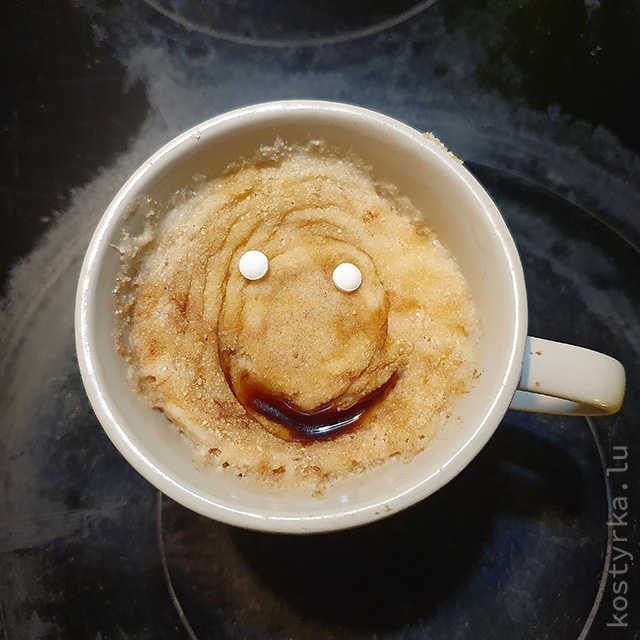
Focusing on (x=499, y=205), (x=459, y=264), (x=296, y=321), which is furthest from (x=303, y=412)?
(x=499, y=205)

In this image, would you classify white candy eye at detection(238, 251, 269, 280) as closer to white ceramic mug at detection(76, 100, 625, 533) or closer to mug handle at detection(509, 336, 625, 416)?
white ceramic mug at detection(76, 100, 625, 533)

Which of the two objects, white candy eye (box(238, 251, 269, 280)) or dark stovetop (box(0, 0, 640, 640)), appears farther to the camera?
dark stovetop (box(0, 0, 640, 640))

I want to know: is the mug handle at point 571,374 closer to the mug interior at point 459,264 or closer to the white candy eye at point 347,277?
the mug interior at point 459,264

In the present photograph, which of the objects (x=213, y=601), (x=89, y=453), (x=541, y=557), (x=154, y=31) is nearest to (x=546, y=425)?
(x=541, y=557)

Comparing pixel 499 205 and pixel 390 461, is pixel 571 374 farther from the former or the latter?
pixel 499 205

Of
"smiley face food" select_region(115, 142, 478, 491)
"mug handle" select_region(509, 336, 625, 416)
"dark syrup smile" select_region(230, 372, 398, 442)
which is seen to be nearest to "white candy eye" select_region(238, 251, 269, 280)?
"smiley face food" select_region(115, 142, 478, 491)

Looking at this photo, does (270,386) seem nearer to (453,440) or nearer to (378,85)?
(453,440)
